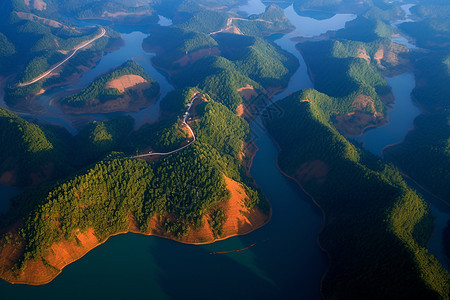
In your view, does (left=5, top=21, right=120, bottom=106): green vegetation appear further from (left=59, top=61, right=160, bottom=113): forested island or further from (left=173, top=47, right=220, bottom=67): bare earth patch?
(left=173, top=47, right=220, bottom=67): bare earth patch

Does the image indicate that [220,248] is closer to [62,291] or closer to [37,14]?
[62,291]

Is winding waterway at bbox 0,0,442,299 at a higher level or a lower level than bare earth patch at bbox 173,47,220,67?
higher

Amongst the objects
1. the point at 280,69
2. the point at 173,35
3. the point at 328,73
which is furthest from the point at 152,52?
the point at 328,73

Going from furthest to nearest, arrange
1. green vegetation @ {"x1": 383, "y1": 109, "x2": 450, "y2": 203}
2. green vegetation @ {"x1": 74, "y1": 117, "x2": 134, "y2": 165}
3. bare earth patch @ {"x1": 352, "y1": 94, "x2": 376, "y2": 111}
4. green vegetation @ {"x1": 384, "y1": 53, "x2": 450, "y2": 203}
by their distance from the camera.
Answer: bare earth patch @ {"x1": 352, "y1": 94, "x2": 376, "y2": 111} < green vegetation @ {"x1": 74, "y1": 117, "x2": 134, "y2": 165} < green vegetation @ {"x1": 384, "y1": 53, "x2": 450, "y2": 203} < green vegetation @ {"x1": 383, "y1": 109, "x2": 450, "y2": 203}

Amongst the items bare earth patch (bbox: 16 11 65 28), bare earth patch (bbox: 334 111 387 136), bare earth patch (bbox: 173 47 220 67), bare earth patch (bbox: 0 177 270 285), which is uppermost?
bare earth patch (bbox: 334 111 387 136)

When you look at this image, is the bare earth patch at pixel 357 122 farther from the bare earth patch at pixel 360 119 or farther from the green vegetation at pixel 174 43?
the green vegetation at pixel 174 43

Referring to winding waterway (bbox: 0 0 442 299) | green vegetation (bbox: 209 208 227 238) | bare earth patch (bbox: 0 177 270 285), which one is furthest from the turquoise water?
green vegetation (bbox: 209 208 227 238)

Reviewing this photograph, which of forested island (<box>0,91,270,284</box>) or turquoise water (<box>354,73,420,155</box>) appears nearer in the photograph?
forested island (<box>0,91,270,284</box>)

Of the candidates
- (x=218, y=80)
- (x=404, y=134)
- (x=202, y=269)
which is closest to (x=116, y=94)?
(x=218, y=80)

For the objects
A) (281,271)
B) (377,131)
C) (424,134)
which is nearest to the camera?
(281,271)
